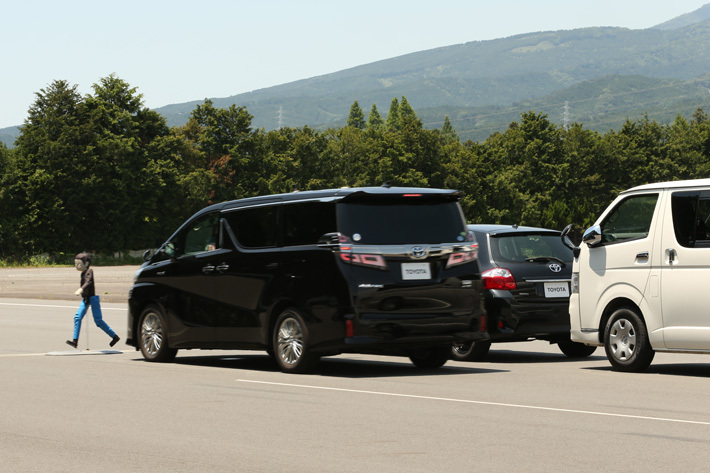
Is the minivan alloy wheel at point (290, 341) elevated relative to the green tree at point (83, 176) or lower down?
lower down

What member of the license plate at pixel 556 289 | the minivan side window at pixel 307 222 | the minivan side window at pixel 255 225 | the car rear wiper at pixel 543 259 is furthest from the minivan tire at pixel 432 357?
the minivan side window at pixel 255 225

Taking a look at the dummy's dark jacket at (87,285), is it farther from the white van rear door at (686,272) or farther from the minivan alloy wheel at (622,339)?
the white van rear door at (686,272)

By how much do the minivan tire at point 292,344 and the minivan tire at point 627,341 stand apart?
350 cm

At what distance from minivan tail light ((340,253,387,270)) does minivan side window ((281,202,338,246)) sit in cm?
34

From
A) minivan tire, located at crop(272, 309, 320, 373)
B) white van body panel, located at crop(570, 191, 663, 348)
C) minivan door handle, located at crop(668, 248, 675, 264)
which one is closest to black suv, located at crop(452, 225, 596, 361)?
white van body panel, located at crop(570, 191, 663, 348)

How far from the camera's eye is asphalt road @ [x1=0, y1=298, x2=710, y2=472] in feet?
24.5

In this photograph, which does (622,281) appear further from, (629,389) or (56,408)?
(56,408)

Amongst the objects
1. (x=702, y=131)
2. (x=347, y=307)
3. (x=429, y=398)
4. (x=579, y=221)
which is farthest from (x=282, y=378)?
(x=702, y=131)

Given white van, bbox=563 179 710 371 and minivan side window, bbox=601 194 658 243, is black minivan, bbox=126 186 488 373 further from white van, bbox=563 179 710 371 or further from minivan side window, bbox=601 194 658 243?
minivan side window, bbox=601 194 658 243

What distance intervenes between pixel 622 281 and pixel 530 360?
257 centimetres

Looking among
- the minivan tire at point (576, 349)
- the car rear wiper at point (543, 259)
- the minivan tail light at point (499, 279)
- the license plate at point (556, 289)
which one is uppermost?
the car rear wiper at point (543, 259)

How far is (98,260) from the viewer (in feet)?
269

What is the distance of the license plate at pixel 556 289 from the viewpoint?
14830 mm

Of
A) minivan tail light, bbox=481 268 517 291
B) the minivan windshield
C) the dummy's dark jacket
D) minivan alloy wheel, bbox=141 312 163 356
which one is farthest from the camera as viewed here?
the dummy's dark jacket
